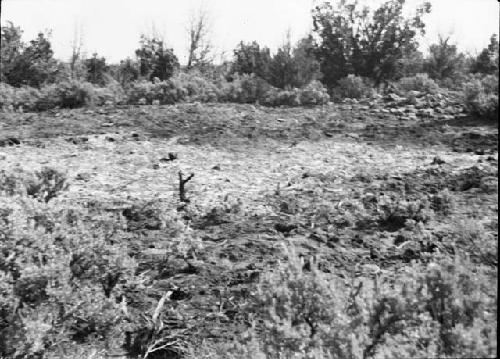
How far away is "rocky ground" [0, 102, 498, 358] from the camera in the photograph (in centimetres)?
510

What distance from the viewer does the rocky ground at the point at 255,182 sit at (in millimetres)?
5098

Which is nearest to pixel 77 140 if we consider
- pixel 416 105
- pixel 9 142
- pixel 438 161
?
pixel 9 142

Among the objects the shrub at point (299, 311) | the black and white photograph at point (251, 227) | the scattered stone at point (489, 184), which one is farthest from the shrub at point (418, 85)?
the shrub at point (299, 311)

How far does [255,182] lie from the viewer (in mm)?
7695

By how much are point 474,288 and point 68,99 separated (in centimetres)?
1306

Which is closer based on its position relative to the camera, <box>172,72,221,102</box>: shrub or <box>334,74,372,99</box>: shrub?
<box>172,72,221,102</box>: shrub

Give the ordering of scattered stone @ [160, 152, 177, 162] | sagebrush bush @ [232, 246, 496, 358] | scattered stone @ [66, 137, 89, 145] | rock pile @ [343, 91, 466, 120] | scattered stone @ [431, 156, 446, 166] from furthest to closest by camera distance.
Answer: rock pile @ [343, 91, 466, 120] → scattered stone @ [66, 137, 89, 145] → scattered stone @ [160, 152, 177, 162] → scattered stone @ [431, 156, 446, 166] → sagebrush bush @ [232, 246, 496, 358]

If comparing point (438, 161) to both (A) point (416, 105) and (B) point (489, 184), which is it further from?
(A) point (416, 105)

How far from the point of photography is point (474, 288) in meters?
2.72

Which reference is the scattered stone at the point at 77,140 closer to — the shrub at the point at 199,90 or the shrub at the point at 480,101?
the shrub at the point at 199,90

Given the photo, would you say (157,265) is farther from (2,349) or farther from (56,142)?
(56,142)

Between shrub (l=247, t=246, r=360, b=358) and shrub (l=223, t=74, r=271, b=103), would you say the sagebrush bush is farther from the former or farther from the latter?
shrub (l=223, t=74, r=271, b=103)

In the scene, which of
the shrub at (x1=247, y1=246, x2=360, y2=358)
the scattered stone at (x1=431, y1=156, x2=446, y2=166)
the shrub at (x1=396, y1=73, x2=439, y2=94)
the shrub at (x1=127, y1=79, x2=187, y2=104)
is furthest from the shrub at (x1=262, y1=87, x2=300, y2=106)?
the shrub at (x1=247, y1=246, x2=360, y2=358)

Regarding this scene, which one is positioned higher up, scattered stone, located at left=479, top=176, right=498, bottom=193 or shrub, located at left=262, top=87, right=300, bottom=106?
Result: shrub, located at left=262, top=87, right=300, bottom=106
